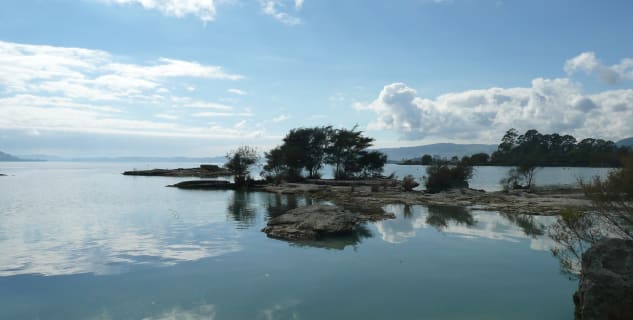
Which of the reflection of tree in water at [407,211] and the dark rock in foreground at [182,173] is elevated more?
the dark rock in foreground at [182,173]

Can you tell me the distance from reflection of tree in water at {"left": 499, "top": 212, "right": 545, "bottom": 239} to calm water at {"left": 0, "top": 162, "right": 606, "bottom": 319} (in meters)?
0.32

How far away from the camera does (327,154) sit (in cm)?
6094

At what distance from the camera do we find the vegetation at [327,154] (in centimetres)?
5868

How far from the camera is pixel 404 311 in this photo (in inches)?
374

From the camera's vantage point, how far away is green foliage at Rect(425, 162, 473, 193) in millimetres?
44094

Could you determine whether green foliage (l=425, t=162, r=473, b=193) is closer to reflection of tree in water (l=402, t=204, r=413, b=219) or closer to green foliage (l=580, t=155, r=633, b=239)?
reflection of tree in water (l=402, t=204, r=413, b=219)

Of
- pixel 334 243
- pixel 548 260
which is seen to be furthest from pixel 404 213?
pixel 548 260

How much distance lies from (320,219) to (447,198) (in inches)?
770

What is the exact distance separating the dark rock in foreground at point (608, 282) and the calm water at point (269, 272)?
1743mm

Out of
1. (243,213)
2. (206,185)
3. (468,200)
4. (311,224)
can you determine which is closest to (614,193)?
(311,224)

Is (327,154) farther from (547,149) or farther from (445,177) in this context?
(547,149)

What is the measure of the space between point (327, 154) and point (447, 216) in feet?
117

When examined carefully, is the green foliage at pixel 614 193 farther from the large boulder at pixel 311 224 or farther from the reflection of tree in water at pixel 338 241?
the large boulder at pixel 311 224

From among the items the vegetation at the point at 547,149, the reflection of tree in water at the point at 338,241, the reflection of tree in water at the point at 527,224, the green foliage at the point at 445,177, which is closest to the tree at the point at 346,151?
the green foliage at the point at 445,177
